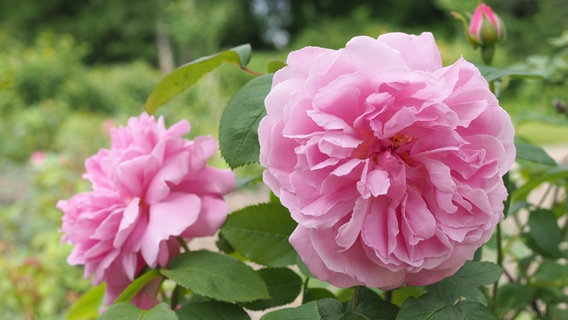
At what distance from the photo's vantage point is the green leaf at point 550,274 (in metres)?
0.58

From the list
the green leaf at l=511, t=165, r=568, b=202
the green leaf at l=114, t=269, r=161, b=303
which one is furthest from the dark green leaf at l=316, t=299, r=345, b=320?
the green leaf at l=511, t=165, r=568, b=202

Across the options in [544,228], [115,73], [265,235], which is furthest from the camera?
[115,73]

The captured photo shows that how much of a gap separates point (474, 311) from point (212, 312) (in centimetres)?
15

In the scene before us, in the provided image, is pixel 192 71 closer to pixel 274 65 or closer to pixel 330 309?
pixel 274 65

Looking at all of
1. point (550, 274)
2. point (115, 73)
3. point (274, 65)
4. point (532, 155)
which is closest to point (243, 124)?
point (274, 65)

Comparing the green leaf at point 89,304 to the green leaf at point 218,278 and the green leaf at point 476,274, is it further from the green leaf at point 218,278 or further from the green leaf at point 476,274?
the green leaf at point 476,274

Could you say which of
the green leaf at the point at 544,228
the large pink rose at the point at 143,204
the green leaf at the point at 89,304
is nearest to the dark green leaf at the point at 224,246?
the large pink rose at the point at 143,204

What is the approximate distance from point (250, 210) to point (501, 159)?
0.17 m

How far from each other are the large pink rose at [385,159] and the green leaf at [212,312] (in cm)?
8

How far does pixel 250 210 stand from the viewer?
433 mm

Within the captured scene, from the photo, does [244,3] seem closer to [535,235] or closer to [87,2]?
[87,2]

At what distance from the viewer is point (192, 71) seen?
46 cm

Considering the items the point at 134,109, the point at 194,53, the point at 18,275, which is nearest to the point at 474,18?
the point at 18,275

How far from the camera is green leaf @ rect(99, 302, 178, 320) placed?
368 mm
